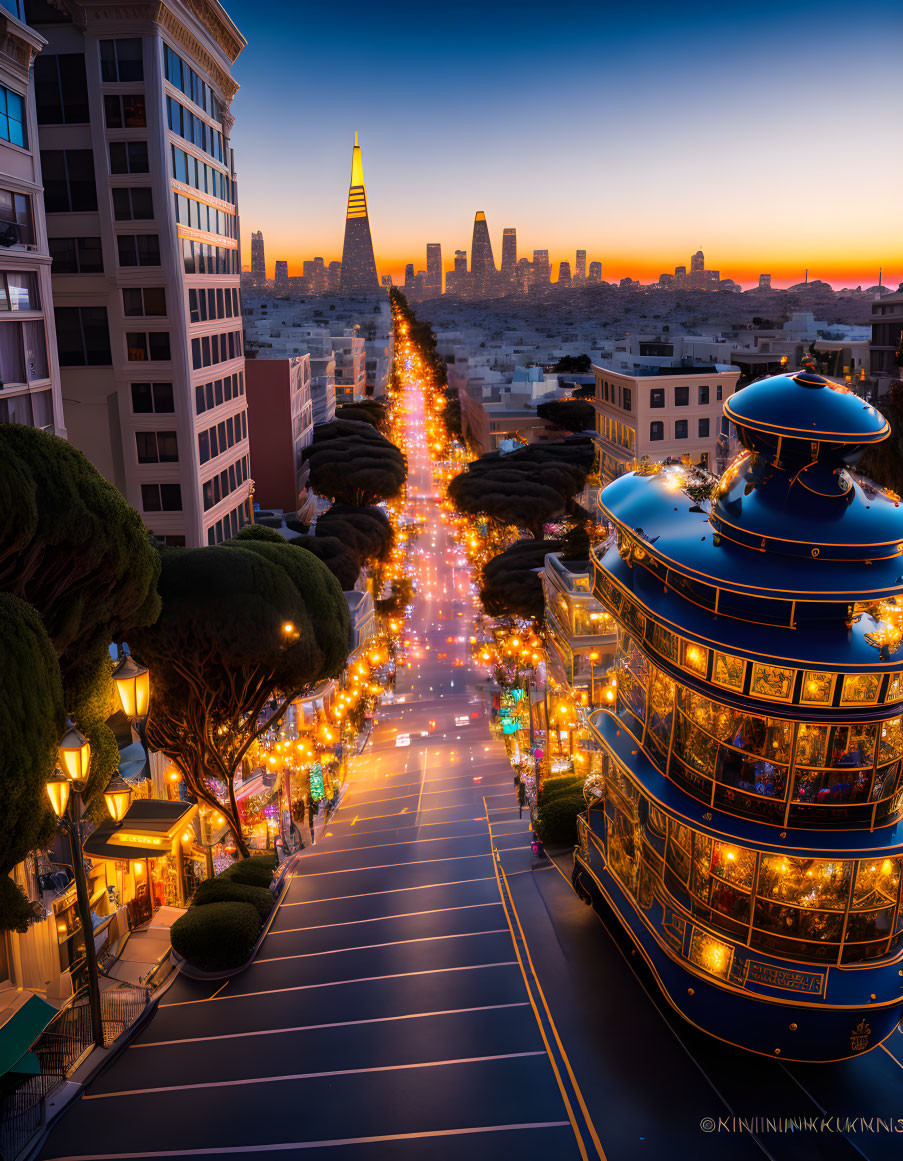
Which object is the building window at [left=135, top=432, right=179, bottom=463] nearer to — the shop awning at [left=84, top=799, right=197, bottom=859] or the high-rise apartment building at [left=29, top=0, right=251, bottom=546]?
the high-rise apartment building at [left=29, top=0, right=251, bottom=546]

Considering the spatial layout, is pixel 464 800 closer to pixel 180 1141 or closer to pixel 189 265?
pixel 180 1141

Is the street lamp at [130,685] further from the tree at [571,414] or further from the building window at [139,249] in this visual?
the tree at [571,414]

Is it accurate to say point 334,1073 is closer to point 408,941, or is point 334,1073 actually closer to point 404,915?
point 408,941

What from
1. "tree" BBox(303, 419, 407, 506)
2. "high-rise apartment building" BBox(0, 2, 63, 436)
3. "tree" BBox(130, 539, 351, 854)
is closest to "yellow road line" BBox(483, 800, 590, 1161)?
"tree" BBox(130, 539, 351, 854)

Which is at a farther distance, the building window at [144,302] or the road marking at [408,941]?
the building window at [144,302]

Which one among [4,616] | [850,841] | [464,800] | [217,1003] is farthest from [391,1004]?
[464,800]

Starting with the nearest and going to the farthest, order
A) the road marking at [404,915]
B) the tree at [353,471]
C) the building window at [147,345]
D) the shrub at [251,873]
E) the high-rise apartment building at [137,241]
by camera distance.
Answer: the road marking at [404,915] < the shrub at [251,873] < the high-rise apartment building at [137,241] < the building window at [147,345] < the tree at [353,471]

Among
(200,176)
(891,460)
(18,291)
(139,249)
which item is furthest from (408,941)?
(200,176)

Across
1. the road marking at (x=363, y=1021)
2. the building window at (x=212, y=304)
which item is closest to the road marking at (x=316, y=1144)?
the road marking at (x=363, y=1021)
